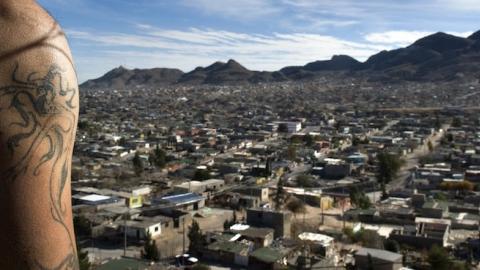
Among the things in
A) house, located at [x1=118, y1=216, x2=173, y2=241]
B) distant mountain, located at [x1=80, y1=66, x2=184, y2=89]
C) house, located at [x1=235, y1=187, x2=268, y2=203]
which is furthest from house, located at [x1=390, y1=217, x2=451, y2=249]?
distant mountain, located at [x1=80, y1=66, x2=184, y2=89]

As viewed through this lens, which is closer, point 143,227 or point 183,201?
point 143,227

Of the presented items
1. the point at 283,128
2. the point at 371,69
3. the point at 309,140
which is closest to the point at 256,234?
the point at 309,140

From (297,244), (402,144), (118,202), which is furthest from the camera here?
(402,144)

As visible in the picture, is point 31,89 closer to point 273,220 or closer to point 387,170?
point 273,220

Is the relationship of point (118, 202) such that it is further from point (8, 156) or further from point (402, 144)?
point (402, 144)

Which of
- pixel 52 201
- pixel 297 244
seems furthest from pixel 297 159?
pixel 52 201

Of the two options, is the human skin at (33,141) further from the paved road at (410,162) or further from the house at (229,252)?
the paved road at (410,162)
